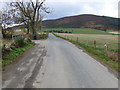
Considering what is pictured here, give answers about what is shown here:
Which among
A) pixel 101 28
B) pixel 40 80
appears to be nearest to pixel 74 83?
pixel 40 80

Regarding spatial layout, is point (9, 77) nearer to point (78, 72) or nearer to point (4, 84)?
point (4, 84)

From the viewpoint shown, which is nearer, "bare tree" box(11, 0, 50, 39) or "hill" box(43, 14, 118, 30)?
"bare tree" box(11, 0, 50, 39)

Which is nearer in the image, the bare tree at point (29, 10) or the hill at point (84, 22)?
the bare tree at point (29, 10)

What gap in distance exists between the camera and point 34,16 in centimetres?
3897

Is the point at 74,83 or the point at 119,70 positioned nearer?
the point at 74,83

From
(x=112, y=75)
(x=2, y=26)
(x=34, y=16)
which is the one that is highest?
(x=34, y=16)

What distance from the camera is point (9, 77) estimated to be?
6488mm

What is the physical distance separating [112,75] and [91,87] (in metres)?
1.99

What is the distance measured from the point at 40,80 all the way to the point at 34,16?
34582 millimetres

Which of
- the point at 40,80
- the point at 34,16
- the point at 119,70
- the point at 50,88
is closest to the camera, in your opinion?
the point at 50,88

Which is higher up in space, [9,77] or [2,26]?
[2,26]

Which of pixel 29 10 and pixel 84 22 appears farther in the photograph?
pixel 84 22

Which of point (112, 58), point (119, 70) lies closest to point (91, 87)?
point (119, 70)

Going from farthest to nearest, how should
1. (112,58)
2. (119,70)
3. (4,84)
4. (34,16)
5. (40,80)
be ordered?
(34,16)
(112,58)
(119,70)
(40,80)
(4,84)
